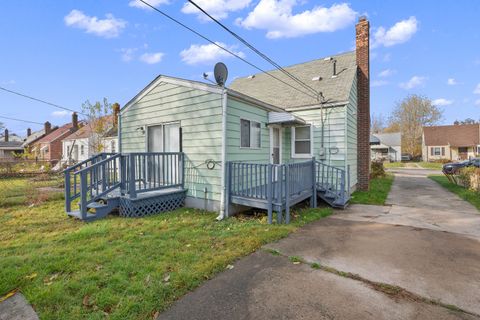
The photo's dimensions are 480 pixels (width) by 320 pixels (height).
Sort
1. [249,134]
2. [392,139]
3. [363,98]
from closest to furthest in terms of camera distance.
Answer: [249,134] → [363,98] → [392,139]

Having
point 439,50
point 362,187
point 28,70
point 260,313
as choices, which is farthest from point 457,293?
point 28,70

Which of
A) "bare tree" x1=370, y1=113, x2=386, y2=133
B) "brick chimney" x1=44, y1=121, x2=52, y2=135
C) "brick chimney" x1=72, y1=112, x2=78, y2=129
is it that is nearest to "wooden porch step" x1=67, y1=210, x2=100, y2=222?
"brick chimney" x1=72, y1=112, x2=78, y2=129

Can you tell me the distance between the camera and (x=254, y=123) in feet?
24.1

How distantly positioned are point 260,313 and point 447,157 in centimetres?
5117

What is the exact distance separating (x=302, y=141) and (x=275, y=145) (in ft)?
4.20

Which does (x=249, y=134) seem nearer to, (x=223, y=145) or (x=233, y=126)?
(x=233, y=126)

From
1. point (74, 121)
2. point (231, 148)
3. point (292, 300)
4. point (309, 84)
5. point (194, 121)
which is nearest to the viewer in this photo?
point (292, 300)

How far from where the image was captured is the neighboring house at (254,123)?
21.2 ft

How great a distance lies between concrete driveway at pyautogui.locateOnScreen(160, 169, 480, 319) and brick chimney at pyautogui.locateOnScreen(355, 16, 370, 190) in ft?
17.2

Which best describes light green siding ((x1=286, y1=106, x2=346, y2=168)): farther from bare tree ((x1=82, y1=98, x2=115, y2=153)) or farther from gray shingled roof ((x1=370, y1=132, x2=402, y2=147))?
gray shingled roof ((x1=370, y1=132, x2=402, y2=147))

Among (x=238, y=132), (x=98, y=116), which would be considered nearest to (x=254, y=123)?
(x=238, y=132)

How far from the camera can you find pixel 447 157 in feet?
132

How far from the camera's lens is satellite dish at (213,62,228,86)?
662cm

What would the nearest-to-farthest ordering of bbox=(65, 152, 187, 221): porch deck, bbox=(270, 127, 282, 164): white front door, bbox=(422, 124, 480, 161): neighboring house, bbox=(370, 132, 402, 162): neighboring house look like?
bbox=(65, 152, 187, 221): porch deck < bbox=(270, 127, 282, 164): white front door < bbox=(422, 124, 480, 161): neighboring house < bbox=(370, 132, 402, 162): neighboring house
